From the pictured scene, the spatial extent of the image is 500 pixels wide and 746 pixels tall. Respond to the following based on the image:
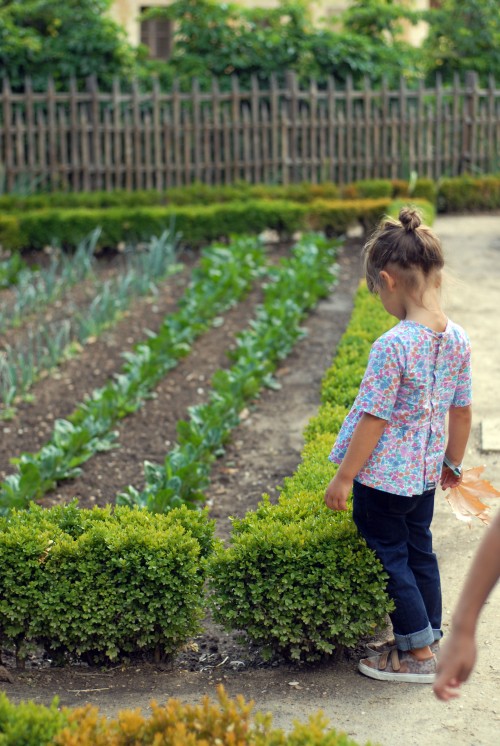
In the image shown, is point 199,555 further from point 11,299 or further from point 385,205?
point 385,205

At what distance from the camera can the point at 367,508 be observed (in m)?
3.70

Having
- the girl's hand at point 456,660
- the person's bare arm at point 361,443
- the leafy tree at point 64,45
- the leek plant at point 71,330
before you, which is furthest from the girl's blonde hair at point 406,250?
the leafy tree at point 64,45

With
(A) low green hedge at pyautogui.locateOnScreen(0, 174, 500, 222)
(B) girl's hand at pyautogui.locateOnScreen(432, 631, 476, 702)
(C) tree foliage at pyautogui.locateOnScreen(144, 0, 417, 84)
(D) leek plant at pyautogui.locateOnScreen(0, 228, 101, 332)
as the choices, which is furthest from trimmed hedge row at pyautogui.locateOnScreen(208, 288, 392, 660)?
(C) tree foliage at pyautogui.locateOnScreen(144, 0, 417, 84)

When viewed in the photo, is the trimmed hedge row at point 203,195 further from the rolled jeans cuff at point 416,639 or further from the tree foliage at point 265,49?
the rolled jeans cuff at point 416,639

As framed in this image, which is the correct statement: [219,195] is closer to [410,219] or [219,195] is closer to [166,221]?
[166,221]

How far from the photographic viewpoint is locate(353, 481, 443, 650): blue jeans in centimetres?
368

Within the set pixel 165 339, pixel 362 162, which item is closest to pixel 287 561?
pixel 165 339

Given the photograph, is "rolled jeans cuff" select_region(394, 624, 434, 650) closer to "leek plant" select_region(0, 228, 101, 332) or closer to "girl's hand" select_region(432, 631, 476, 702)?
"girl's hand" select_region(432, 631, 476, 702)

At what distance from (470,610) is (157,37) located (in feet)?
69.7

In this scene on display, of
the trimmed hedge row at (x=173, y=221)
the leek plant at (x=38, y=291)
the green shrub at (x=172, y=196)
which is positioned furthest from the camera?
the green shrub at (x=172, y=196)

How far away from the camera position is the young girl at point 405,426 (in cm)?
347

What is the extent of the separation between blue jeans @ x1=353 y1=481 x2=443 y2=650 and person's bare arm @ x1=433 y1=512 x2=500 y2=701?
1.57 metres

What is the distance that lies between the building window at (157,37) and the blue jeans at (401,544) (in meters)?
19.3

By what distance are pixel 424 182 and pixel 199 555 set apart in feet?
35.2
